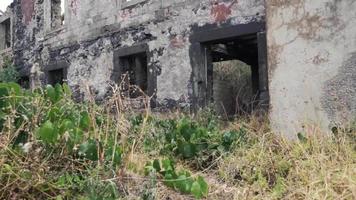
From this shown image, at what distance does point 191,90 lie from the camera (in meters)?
7.87

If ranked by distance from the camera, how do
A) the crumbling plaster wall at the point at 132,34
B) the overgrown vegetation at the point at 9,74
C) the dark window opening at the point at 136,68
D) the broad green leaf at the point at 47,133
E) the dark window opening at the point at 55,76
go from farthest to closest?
the overgrown vegetation at the point at 9,74
the dark window opening at the point at 55,76
the dark window opening at the point at 136,68
the crumbling plaster wall at the point at 132,34
the broad green leaf at the point at 47,133

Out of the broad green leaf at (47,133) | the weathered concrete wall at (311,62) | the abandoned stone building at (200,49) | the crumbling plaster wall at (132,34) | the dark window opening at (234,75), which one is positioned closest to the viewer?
the broad green leaf at (47,133)

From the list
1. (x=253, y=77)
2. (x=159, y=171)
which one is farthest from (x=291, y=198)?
(x=253, y=77)

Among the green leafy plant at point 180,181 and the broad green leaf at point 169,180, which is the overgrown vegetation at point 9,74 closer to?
the green leafy plant at point 180,181

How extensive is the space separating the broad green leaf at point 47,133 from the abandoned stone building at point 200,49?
3.03 ft

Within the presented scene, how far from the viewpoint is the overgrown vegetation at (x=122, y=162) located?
283cm

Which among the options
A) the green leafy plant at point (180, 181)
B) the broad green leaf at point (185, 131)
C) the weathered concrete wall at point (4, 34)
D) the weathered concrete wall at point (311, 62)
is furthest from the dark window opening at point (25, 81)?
the green leafy plant at point (180, 181)

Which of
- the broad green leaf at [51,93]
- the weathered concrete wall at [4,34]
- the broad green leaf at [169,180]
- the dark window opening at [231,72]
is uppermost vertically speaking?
the weathered concrete wall at [4,34]

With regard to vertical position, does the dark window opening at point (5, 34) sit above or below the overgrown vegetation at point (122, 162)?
above

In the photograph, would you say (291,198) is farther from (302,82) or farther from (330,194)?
(302,82)

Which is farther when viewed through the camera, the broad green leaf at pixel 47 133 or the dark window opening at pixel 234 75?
the dark window opening at pixel 234 75

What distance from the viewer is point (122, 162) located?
326cm

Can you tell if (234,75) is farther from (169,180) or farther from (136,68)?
(169,180)

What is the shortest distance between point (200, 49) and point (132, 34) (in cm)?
184
